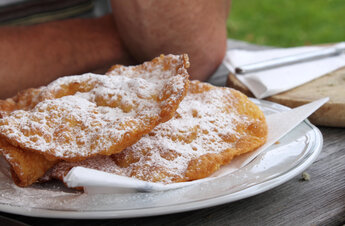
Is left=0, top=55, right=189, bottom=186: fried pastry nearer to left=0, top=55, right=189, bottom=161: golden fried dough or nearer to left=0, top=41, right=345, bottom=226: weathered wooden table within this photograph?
left=0, top=55, right=189, bottom=161: golden fried dough

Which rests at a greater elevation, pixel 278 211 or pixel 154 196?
pixel 154 196

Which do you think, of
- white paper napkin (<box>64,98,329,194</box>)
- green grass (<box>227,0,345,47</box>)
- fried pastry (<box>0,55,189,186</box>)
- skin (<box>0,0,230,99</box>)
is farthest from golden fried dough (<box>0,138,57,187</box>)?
green grass (<box>227,0,345,47</box>)

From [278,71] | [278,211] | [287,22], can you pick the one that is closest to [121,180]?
[278,211]

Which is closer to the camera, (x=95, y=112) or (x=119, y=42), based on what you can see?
(x=95, y=112)

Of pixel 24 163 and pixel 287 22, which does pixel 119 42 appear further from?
pixel 287 22

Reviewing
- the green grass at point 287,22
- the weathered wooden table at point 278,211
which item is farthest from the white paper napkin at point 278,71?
the green grass at point 287,22

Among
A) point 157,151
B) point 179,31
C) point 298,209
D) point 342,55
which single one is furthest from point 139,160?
point 342,55

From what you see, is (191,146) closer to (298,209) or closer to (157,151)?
(157,151)
